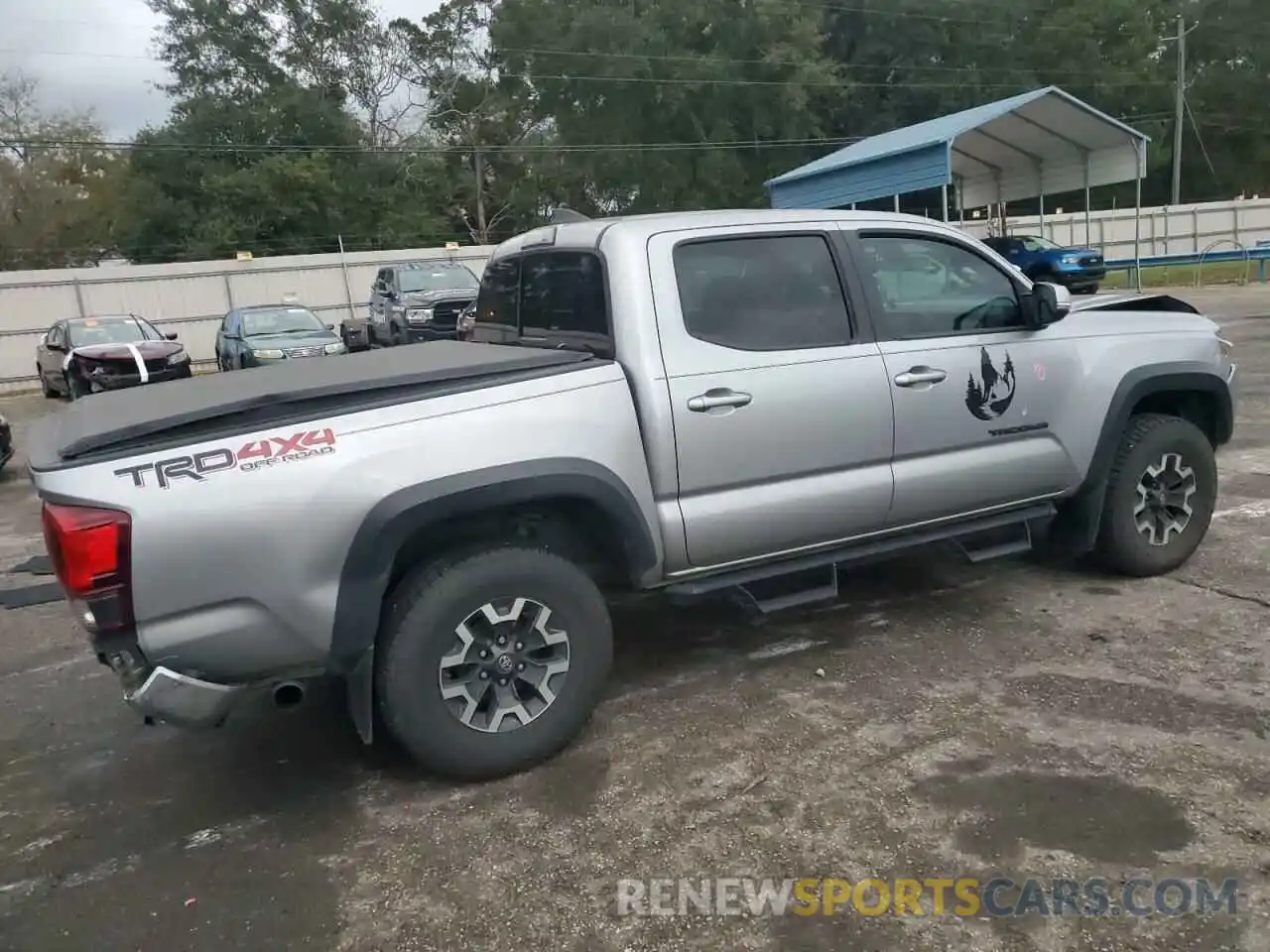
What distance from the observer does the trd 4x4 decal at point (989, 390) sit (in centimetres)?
443

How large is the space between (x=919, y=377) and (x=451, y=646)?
2.26 metres

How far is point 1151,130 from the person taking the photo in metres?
48.8

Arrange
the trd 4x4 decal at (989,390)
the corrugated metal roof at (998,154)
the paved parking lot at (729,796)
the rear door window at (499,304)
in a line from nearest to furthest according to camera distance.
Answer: the paved parking lot at (729,796), the trd 4x4 decal at (989,390), the rear door window at (499,304), the corrugated metal roof at (998,154)

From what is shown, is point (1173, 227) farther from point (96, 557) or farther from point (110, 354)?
point (96, 557)

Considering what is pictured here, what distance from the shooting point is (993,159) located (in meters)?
23.4

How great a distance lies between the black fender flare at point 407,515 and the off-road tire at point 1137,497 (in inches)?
107

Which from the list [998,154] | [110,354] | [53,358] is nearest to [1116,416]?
[110,354]

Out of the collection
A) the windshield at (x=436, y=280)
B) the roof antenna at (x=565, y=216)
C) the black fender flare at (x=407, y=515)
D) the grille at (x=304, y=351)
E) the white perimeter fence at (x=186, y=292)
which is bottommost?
the black fender flare at (x=407, y=515)

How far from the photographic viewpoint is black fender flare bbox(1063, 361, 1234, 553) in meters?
4.75

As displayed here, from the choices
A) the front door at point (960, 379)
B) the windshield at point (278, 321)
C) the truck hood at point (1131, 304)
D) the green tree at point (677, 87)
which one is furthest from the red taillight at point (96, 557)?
the green tree at point (677, 87)

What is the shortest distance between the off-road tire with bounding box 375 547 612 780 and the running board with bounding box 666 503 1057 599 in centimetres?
49

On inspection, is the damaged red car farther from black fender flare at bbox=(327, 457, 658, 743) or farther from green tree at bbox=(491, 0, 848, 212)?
green tree at bbox=(491, 0, 848, 212)

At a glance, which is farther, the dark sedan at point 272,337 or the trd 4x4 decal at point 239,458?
the dark sedan at point 272,337

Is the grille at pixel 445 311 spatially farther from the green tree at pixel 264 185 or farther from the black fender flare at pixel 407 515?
the green tree at pixel 264 185
